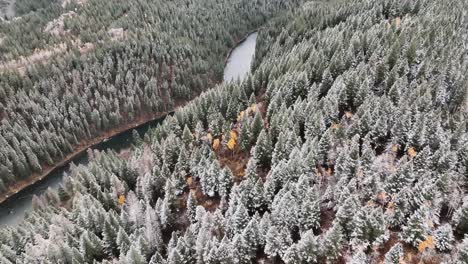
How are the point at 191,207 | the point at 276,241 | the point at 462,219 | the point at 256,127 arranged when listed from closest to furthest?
the point at 462,219, the point at 276,241, the point at 191,207, the point at 256,127

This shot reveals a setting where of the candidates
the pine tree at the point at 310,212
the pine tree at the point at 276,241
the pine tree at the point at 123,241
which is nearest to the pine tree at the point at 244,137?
the pine tree at the point at 310,212

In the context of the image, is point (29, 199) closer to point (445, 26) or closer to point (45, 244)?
point (45, 244)

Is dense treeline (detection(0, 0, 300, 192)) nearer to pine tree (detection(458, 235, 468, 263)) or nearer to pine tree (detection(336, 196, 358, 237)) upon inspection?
pine tree (detection(336, 196, 358, 237))

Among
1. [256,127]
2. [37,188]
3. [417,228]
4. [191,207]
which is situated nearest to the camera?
[417,228]

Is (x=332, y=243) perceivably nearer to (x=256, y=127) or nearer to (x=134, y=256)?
(x=134, y=256)

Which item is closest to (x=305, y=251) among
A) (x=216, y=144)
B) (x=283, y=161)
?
(x=283, y=161)

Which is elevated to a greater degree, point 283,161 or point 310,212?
point 283,161

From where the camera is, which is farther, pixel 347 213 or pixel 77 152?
pixel 77 152
